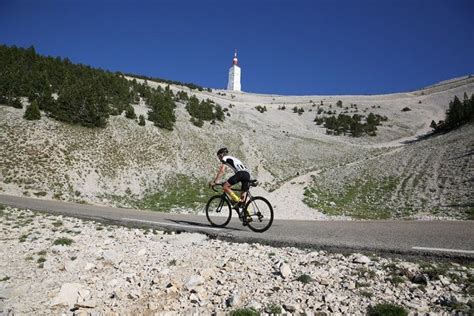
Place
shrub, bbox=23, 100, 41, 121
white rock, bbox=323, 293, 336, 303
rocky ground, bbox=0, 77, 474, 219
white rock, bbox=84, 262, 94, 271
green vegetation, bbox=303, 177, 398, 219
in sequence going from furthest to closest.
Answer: shrub, bbox=23, 100, 41, 121, rocky ground, bbox=0, 77, 474, 219, green vegetation, bbox=303, 177, 398, 219, white rock, bbox=84, 262, 94, 271, white rock, bbox=323, 293, 336, 303

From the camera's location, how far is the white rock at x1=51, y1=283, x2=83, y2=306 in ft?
25.0

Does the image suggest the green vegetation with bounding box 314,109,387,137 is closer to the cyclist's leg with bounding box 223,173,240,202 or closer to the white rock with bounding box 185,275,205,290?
the cyclist's leg with bounding box 223,173,240,202

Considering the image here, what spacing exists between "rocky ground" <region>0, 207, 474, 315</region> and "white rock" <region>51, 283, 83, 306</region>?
22 mm

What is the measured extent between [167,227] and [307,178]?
27730 millimetres

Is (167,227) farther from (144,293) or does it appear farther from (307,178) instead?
(307,178)

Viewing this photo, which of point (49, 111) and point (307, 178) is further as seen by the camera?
point (49, 111)

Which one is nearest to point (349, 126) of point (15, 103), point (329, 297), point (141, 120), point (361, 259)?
point (141, 120)

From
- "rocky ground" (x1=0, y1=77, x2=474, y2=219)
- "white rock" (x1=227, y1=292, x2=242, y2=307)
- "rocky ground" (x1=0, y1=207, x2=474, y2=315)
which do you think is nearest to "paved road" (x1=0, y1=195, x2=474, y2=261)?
"rocky ground" (x1=0, y1=207, x2=474, y2=315)

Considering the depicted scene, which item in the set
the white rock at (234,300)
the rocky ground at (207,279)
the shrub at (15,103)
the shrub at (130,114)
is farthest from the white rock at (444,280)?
the shrub at (15,103)

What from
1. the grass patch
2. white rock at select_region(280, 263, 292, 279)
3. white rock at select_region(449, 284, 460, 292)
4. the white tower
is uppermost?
the white tower

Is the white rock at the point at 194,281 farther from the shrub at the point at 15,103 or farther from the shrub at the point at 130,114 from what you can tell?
the shrub at the point at 130,114

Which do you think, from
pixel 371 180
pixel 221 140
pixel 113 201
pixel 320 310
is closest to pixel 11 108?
pixel 113 201

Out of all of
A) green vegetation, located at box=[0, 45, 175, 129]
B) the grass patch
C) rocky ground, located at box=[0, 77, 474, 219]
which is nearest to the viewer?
the grass patch

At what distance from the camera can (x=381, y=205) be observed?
26375 millimetres
